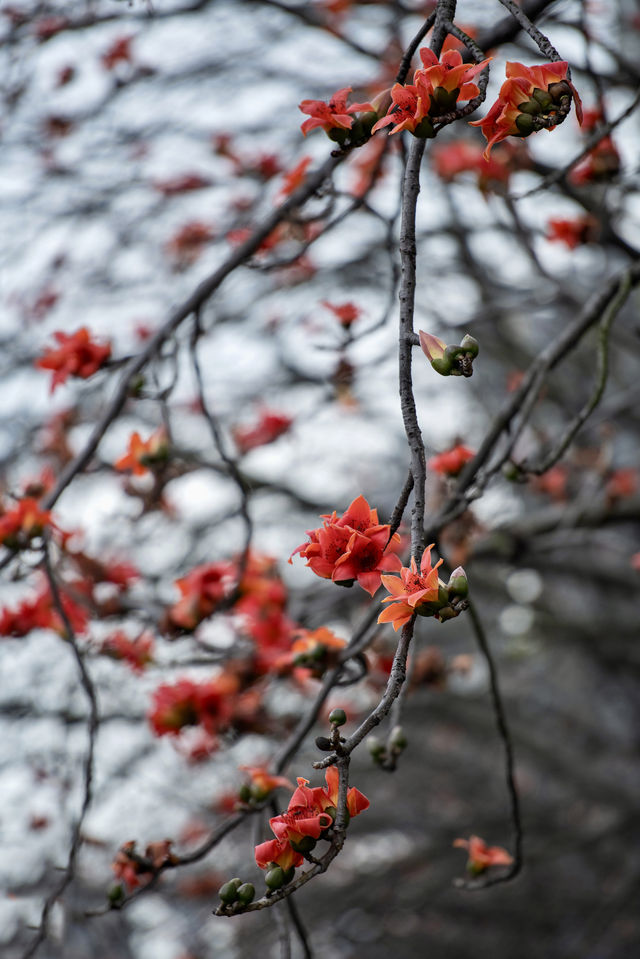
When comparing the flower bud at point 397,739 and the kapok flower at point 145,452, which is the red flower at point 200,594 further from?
the flower bud at point 397,739

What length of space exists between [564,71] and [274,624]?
1.71 meters

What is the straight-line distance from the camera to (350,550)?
87cm

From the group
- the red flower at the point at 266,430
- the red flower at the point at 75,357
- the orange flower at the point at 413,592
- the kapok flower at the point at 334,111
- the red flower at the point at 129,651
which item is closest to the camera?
the orange flower at the point at 413,592

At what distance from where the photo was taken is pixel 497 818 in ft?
14.4

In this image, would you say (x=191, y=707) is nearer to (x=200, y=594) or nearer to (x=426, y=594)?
(x=200, y=594)

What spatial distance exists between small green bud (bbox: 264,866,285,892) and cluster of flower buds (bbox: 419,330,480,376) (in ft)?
1.86

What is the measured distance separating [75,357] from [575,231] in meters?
1.61

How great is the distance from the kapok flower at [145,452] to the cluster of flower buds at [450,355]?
117 centimetres

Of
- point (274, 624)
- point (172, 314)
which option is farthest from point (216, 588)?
point (172, 314)

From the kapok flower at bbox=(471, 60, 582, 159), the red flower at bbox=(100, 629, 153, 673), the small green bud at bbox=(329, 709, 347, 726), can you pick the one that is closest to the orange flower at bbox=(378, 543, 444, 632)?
the small green bud at bbox=(329, 709, 347, 726)

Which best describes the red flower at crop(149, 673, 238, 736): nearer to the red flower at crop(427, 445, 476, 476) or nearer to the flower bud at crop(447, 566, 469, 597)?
the red flower at crop(427, 445, 476, 476)

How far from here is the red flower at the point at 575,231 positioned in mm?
2506

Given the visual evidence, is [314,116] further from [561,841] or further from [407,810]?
[407,810]

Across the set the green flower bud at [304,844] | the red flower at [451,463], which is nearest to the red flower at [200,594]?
the red flower at [451,463]
